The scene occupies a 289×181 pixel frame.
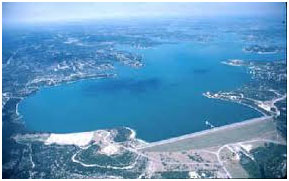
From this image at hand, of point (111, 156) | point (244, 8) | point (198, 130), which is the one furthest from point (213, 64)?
point (244, 8)

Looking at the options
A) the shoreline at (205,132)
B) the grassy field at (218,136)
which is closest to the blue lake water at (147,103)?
the shoreline at (205,132)

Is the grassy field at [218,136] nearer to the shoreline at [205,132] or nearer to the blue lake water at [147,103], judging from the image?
the shoreline at [205,132]

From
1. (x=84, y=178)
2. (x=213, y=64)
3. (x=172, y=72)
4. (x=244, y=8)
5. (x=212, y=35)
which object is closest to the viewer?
(x=84, y=178)

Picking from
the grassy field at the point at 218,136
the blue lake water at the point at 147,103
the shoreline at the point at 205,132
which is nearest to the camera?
the grassy field at the point at 218,136

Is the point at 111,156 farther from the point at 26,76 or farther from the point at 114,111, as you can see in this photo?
the point at 26,76

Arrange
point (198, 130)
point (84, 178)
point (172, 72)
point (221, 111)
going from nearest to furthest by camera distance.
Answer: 1. point (84, 178)
2. point (198, 130)
3. point (221, 111)
4. point (172, 72)

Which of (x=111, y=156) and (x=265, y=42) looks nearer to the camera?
(x=111, y=156)
